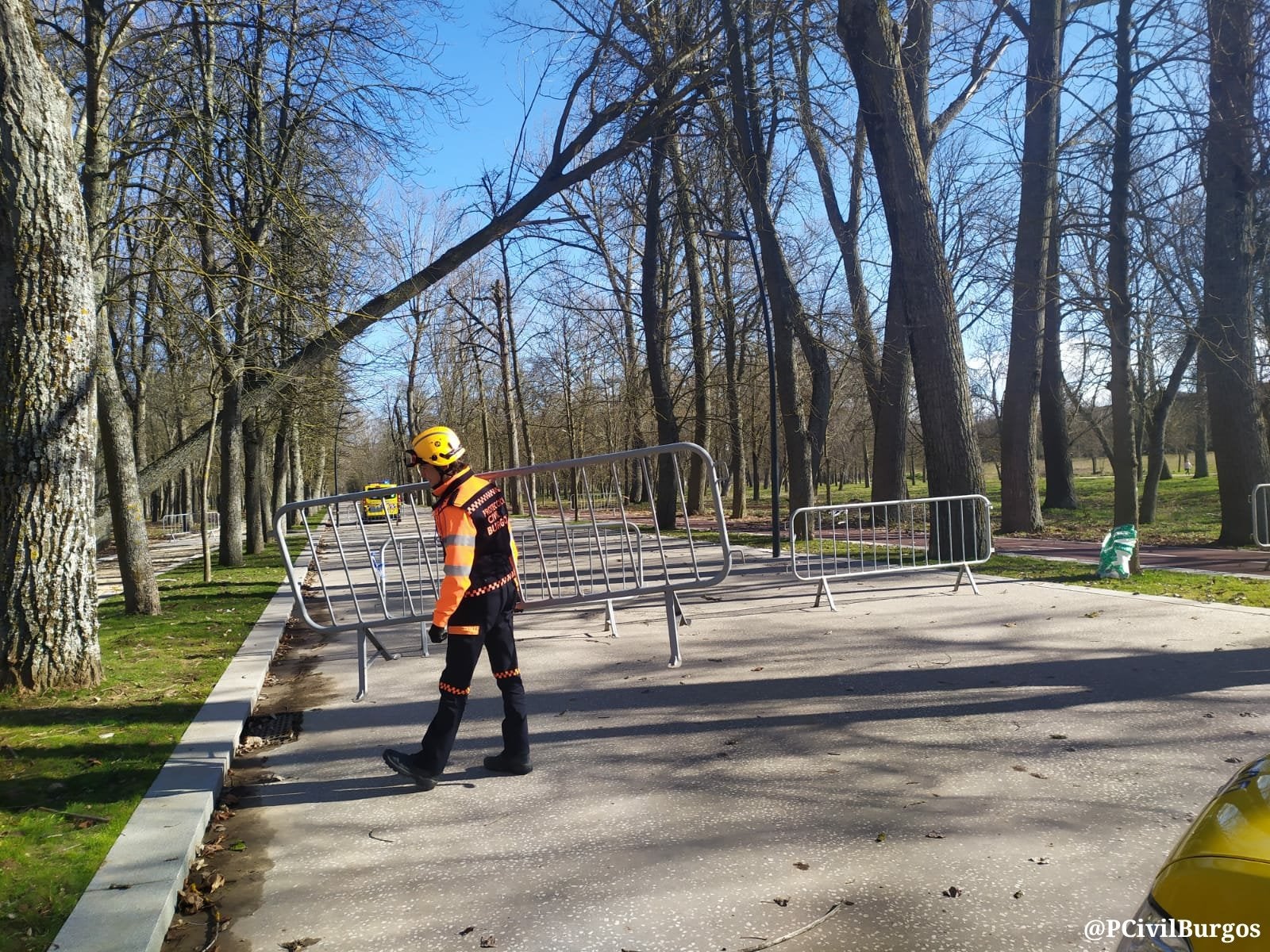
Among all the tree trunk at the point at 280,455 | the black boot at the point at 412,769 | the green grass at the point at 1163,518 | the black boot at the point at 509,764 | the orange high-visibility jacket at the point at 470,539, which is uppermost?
the tree trunk at the point at 280,455

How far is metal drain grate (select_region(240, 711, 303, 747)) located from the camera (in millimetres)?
6039

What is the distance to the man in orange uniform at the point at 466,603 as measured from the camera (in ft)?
15.1

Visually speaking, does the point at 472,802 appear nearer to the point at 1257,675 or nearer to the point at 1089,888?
the point at 1089,888

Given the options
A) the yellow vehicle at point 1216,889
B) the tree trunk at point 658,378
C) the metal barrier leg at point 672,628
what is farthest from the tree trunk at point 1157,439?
the yellow vehicle at point 1216,889

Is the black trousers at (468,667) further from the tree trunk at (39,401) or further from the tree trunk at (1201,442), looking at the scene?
the tree trunk at (1201,442)

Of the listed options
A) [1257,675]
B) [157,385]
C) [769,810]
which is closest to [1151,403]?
[1257,675]

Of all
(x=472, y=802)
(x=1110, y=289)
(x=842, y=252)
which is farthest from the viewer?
(x=842, y=252)

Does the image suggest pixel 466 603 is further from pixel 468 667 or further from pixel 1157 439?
pixel 1157 439

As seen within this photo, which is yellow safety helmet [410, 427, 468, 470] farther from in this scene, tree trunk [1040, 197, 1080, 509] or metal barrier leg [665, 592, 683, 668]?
tree trunk [1040, 197, 1080, 509]

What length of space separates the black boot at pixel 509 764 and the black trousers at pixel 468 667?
0.17 meters

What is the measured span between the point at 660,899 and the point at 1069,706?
346 cm

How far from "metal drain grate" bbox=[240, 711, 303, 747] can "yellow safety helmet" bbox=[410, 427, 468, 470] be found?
8.37 ft

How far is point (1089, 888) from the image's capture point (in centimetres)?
328

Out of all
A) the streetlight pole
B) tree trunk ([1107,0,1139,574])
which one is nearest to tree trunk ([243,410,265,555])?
the streetlight pole
